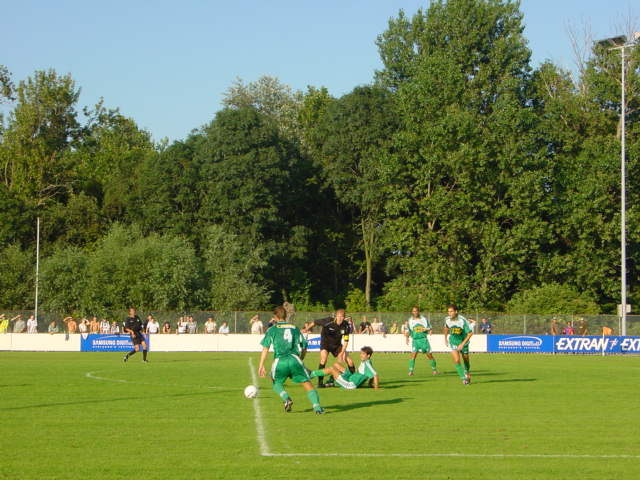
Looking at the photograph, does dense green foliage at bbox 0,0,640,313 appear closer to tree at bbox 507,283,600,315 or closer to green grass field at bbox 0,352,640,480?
tree at bbox 507,283,600,315

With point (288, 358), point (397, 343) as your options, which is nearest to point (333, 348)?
point (288, 358)

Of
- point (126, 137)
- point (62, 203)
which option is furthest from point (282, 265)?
point (126, 137)

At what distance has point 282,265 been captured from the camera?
66.6 metres

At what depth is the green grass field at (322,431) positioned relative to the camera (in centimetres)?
1005

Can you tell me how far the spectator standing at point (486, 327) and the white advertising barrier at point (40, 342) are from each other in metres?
22.2

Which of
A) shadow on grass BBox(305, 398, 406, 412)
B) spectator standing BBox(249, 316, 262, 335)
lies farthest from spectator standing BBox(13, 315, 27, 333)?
shadow on grass BBox(305, 398, 406, 412)

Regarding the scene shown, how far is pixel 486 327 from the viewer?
159 feet

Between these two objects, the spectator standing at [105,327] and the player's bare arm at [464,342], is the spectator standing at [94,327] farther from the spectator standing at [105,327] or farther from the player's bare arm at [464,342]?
the player's bare arm at [464,342]

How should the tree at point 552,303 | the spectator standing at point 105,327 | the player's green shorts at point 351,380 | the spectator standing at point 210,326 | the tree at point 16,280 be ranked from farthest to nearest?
the tree at point 16,280
the tree at point 552,303
the spectator standing at point 105,327
the spectator standing at point 210,326
the player's green shorts at point 351,380

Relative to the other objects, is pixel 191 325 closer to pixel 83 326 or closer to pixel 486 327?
pixel 83 326

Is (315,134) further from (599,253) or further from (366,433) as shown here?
(366,433)

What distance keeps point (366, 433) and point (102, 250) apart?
49606 mm

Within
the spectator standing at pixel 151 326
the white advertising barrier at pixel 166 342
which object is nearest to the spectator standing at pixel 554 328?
the white advertising barrier at pixel 166 342

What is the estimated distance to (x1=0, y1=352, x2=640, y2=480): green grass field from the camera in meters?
10.0
